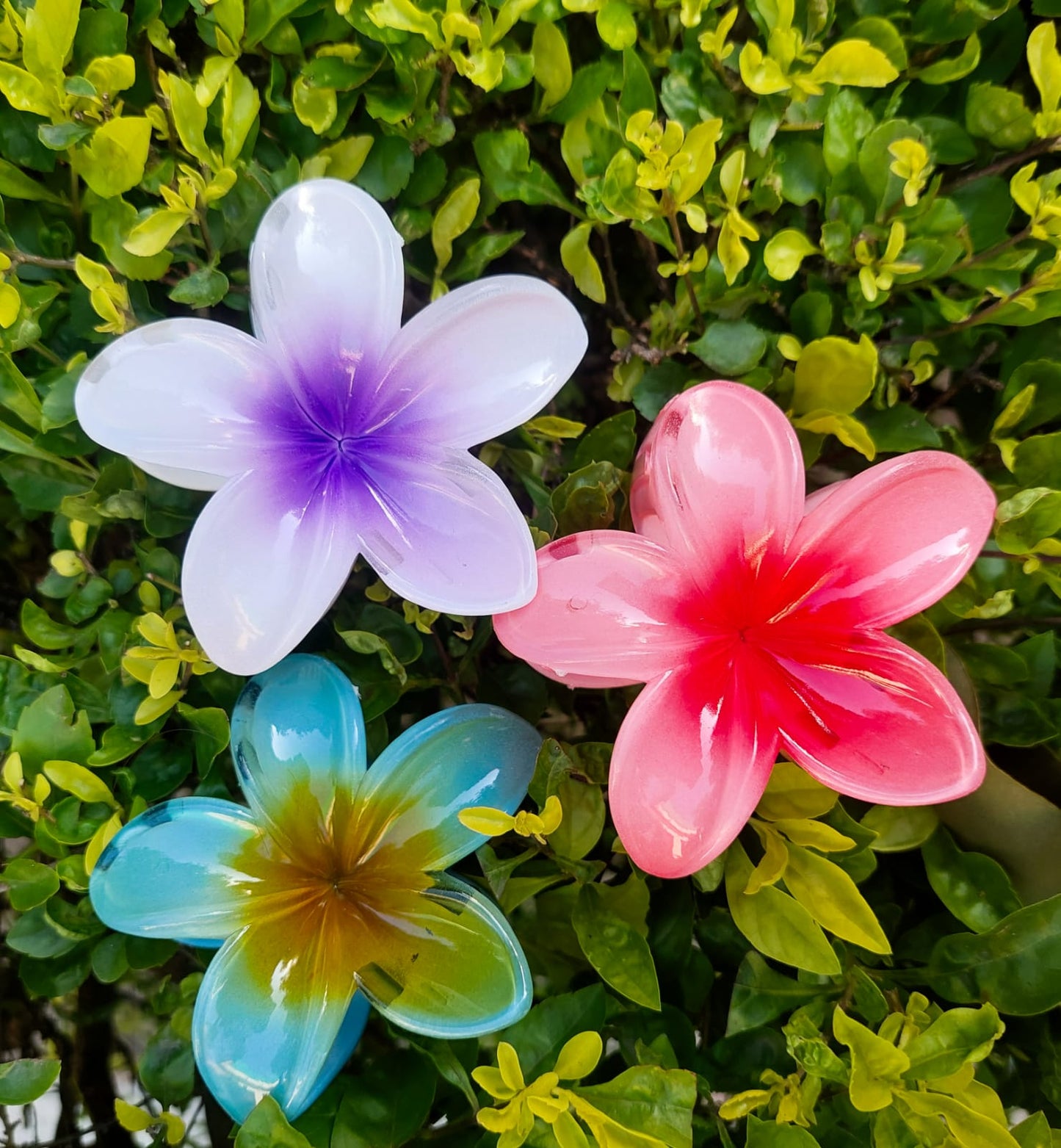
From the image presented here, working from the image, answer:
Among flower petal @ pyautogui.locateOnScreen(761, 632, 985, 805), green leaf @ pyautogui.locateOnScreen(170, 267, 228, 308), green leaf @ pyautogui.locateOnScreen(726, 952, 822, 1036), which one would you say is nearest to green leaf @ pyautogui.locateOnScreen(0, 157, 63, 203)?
green leaf @ pyautogui.locateOnScreen(170, 267, 228, 308)

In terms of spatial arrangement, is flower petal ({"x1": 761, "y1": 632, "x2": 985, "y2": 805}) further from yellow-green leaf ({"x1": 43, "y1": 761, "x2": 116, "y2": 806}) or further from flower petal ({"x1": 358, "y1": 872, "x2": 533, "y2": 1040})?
yellow-green leaf ({"x1": 43, "y1": 761, "x2": 116, "y2": 806})

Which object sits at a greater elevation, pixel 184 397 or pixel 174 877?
pixel 184 397

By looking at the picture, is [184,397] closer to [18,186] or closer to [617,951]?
[18,186]

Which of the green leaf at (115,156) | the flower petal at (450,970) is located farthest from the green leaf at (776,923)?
the green leaf at (115,156)

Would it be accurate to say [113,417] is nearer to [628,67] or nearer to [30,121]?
[30,121]

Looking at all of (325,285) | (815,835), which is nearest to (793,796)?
(815,835)
